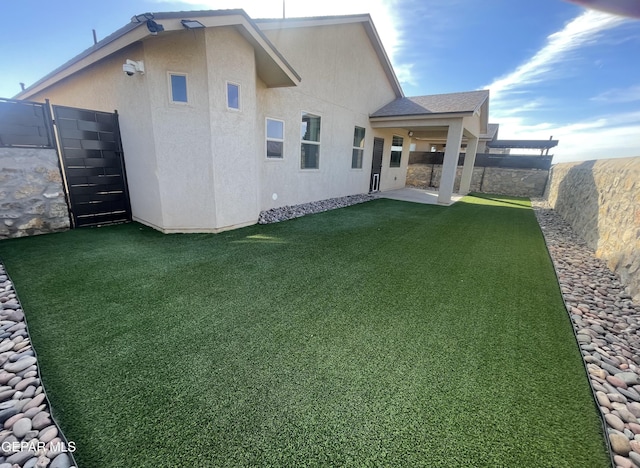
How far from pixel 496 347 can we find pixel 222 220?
16.3 ft

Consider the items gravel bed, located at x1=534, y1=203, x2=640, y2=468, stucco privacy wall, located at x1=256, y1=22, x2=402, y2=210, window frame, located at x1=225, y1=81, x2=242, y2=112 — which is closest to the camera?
gravel bed, located at x1=534, y1=203, x2=640, y2=468

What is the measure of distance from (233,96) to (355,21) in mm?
6366

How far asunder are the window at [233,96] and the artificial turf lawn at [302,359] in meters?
2.97

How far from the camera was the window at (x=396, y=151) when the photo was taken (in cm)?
1345

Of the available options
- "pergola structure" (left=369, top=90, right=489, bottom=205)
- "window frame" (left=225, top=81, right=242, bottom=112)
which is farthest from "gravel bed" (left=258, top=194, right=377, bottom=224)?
"pergola structure" (left=369, top=90, right=489, bottom=205)

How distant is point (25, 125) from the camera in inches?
180

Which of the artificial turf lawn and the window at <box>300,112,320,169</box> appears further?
the window at <box>300,112,320,169</box>

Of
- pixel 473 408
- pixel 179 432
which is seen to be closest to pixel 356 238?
pixel 473 408

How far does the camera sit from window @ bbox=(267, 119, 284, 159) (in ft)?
22.4

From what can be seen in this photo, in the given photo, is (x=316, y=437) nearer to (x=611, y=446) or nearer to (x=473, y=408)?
(x=473, y=408)

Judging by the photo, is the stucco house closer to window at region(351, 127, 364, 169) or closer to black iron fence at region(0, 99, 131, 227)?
black iron fence at region(0, 99, 131, 227)

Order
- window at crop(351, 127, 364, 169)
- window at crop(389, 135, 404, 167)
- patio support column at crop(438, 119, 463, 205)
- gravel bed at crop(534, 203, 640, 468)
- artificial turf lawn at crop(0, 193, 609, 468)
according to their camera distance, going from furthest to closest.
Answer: window at crop(389, 135, 404, 167)
window at crop(351, 127, 364, 169)
patio support column at crop(438, 119, 463, 205)
gravel bed at crop(534, 203, 640, 468)
artificial turf lawn at crop(0, 193, 609, 468)

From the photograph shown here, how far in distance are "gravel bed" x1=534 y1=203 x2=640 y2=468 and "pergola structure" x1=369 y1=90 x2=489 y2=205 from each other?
5.33 meters

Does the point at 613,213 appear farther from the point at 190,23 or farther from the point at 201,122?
the point at 190,23
